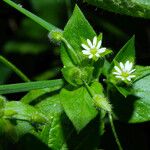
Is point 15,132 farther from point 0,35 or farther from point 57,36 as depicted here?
point 0,35

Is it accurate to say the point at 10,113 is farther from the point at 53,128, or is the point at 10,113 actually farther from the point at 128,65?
the point at 128,65

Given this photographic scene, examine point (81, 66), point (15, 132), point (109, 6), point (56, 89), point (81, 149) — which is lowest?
point (81, 149)

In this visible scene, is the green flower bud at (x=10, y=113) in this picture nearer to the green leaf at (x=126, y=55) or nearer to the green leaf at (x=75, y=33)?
the green leaf at (x=75, y=33)

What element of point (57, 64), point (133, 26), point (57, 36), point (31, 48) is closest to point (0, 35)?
point (31, 48)

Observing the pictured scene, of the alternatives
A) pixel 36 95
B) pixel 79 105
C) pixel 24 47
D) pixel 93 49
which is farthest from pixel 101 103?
pixel 24 47

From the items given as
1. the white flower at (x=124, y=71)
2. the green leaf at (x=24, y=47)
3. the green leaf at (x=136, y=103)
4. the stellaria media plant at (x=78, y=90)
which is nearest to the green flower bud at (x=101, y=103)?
the stellaria media plant at (x=78, y=90)

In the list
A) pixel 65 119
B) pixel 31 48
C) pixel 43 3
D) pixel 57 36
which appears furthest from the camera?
pixel 31 48
